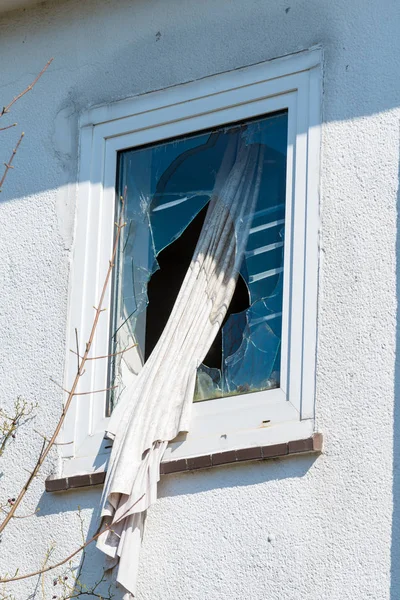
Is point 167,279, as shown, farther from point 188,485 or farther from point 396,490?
point 396,490

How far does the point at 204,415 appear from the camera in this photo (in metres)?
6.76

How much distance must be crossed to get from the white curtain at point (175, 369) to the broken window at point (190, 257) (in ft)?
0.18

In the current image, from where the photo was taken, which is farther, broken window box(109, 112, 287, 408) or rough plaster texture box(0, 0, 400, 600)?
broken window box(109, 112, 287, 408)

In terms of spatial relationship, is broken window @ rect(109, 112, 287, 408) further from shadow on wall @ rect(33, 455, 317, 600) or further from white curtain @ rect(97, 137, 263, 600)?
shadow on wall @ rect(33, 455, 317, 600)

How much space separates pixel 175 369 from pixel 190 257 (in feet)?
2.10

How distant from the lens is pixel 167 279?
736cm

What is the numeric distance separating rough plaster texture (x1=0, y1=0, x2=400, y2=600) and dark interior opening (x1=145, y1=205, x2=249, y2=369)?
43 centimetres

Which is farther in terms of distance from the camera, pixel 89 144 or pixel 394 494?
pixel 89 144

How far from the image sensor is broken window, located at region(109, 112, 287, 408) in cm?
690

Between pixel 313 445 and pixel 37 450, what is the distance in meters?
1.43

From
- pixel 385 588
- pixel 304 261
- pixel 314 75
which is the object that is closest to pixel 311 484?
pixel 385 588

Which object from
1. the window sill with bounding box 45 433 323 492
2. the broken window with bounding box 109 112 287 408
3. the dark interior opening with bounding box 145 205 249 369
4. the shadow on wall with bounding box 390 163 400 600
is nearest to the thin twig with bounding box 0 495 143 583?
the window sill with bounding box 45 433 323 492

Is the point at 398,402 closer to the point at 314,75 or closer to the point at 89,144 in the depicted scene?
the point at 314,75

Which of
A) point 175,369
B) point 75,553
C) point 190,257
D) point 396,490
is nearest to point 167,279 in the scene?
point 190,257
